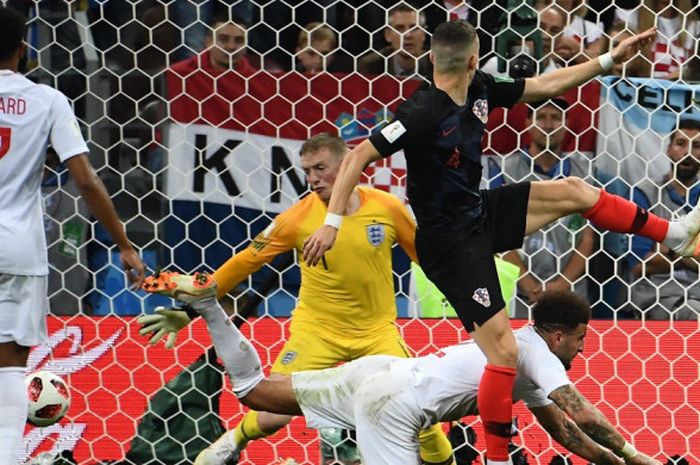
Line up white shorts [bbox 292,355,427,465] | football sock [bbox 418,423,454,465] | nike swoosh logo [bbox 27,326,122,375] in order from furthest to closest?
nike swoosh logo [bbox 27,326,122,375]
football sock [bbox 418,423,454,465]
white shorts [bbox 292,355,427,465]

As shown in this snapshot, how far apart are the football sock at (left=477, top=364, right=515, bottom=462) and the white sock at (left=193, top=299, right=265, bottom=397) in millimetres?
804

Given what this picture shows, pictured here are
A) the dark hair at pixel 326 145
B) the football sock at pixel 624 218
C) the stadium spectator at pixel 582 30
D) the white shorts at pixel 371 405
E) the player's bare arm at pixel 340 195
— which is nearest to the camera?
the player's bare arm at pixel 340 195

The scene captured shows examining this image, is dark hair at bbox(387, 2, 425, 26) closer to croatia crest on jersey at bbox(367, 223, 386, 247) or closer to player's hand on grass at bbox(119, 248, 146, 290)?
croatia crest on jersey at bbox(367, 223, 386, 247)

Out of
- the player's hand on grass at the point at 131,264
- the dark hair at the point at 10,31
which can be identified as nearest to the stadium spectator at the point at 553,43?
the player's hand on grass at the point at 131,264

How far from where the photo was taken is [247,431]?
5.71 meters

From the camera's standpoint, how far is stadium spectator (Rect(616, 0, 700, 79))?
660 cm

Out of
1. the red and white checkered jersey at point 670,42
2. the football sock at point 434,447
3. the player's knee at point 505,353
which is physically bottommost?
the football sock at point 434,447

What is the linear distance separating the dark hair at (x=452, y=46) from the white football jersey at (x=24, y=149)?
1.23 m

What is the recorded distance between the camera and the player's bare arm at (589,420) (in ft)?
15.6

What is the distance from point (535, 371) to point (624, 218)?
64 cm

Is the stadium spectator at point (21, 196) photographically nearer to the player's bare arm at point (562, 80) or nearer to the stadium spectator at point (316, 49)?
the player's bare arm at point (562, 80)

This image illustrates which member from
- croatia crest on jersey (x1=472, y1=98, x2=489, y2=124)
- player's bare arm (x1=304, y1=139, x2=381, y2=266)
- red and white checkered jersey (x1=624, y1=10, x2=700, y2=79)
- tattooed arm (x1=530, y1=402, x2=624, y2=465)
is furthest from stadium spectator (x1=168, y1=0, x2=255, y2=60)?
tattooed arm (x1=530, y1=402, x2=624, y2=465)

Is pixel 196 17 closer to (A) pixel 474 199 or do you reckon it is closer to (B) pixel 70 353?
(B) pixel 70 353

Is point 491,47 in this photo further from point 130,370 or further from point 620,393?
point 130,370
